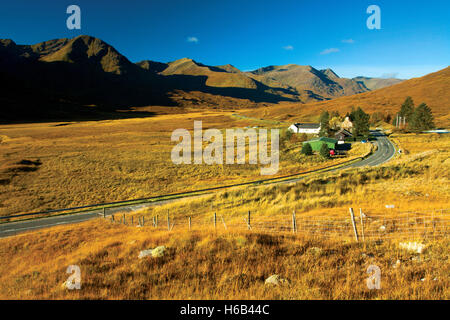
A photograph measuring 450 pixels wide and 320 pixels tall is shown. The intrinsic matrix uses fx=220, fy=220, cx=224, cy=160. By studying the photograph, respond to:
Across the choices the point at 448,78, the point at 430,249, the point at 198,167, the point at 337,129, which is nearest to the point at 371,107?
the point at 337,129

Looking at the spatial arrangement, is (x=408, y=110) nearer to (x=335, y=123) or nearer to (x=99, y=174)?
(x=335, y=123)

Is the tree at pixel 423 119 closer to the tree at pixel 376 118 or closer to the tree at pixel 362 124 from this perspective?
the tree at pixel 362 124

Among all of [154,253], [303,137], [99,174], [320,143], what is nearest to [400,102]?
[303,137]

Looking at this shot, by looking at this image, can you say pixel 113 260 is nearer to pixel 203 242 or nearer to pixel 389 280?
pixel 203 242

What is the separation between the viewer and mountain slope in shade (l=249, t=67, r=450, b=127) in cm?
12925

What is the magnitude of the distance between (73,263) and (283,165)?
45628 mm

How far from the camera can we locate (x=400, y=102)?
14525 cm

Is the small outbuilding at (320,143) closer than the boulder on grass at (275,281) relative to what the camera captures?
No

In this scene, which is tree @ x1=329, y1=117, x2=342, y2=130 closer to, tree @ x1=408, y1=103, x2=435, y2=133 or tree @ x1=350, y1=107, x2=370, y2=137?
tree @ x1=350, y1=107, x2=370, y2=137

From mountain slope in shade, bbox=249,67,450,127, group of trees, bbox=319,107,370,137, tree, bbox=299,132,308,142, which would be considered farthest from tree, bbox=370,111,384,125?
tree, bbox=299,132,308,142

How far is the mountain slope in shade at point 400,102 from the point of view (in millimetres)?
129250

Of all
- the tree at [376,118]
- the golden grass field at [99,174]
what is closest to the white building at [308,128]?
the golden grass field at [99,174]

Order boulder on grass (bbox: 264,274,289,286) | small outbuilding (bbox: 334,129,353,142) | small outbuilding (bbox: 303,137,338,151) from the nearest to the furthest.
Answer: boulder on grass (bbox: 264,274,289,286) < small outbuilding (bbox: 303,137,338,151) < small outbuilding (bbox: 334,129,353,142)
